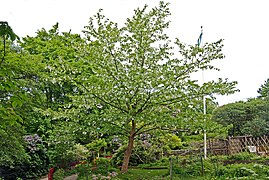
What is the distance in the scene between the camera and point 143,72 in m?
7.08

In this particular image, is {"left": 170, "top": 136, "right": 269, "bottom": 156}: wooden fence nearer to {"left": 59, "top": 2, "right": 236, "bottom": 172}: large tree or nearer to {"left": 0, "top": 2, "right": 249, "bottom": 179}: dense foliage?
{"left": 0, "top": 2, "right": 249, "bottom": 179}: dense foliage

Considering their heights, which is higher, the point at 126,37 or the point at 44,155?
the point at 126,37

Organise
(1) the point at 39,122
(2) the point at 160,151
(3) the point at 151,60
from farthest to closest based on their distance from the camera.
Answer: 1. (1) the point at 39,122
2. (2) the point at 160,151
3. (3) the point at 151,60

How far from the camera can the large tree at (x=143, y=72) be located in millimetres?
7113

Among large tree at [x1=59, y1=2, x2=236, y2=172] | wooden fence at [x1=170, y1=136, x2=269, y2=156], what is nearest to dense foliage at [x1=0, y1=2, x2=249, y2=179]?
large tree at [x1=59, y1=2, x2=236, y2=172]

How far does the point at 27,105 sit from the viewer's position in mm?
8055

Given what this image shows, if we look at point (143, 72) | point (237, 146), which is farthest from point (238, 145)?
point (143, 72)

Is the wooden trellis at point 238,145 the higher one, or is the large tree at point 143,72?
the large tree at point 143,72

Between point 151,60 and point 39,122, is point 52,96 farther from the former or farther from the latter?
point 151,60

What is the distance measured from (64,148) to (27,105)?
292 cm

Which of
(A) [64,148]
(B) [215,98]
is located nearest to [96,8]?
(B) [215,98]

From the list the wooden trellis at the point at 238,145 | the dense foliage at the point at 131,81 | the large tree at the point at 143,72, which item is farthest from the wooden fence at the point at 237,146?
the large tree at the point at 143,72

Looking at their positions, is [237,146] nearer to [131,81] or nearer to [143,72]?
[143,72]

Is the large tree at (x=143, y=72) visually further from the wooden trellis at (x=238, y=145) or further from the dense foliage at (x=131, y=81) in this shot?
the wooden trellis at (x=238, y=145)
